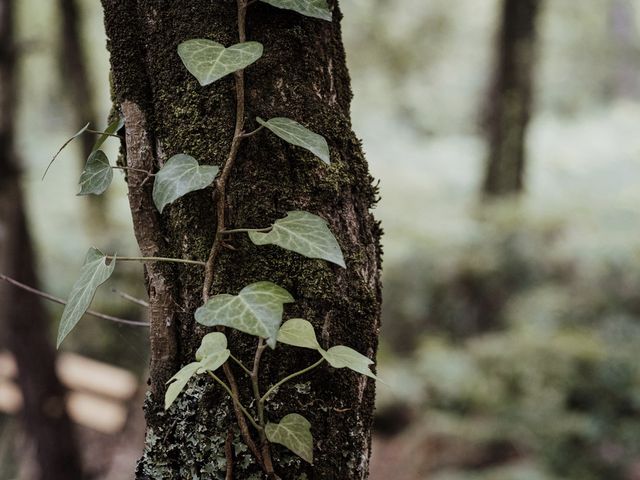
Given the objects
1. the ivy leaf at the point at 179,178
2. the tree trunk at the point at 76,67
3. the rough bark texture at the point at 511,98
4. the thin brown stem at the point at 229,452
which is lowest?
the thin brown stem at the point at 229,452

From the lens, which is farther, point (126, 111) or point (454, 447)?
point (454, 447)

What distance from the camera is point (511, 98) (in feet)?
17.6

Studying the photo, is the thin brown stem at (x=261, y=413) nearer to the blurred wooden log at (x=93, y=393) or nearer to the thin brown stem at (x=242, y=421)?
the thin brown stem at (x=242, y=421)

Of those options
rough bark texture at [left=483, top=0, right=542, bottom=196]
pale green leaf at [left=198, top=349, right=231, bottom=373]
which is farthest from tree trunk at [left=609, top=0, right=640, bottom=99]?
pale green leaf at [left=198, top=349, right=231, bottom=373]

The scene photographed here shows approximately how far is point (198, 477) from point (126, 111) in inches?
19.8

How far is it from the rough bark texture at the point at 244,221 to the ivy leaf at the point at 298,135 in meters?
0.04

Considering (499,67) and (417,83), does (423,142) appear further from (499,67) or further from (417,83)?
(499,67)

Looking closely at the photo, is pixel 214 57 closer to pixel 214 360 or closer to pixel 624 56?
pixel 214 360

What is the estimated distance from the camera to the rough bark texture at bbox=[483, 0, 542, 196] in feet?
17.4

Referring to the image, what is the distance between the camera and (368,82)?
8.96m

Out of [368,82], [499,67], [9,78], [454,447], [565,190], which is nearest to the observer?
[9,78]

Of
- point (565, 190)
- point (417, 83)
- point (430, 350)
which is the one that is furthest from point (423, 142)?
point (430, 350)

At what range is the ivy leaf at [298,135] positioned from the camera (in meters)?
0.75

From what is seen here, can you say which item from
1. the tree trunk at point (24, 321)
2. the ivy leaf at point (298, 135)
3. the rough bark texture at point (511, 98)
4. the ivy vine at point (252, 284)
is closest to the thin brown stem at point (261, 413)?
the ivy vine at point (252, 284)
